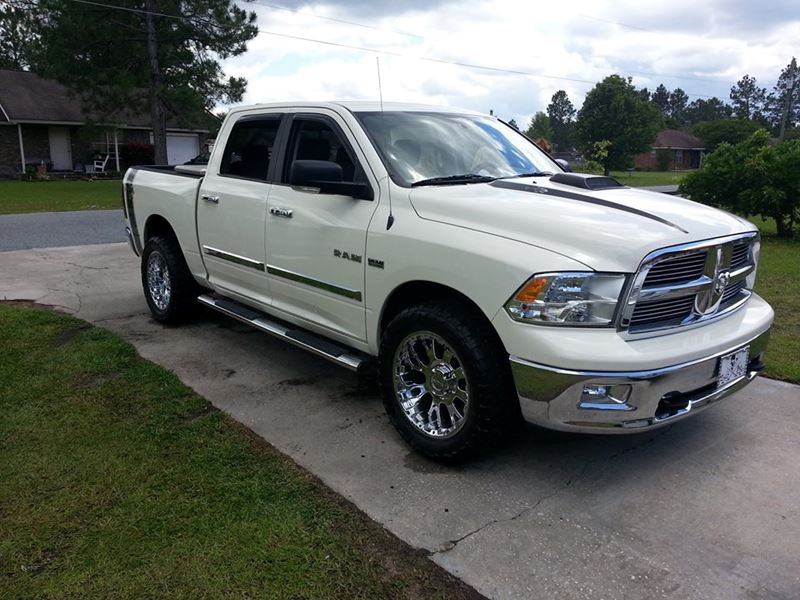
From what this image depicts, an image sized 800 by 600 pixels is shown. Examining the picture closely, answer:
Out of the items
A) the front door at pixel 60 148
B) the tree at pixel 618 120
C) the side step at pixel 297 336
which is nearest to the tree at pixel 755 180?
the side step at pixel 297 336

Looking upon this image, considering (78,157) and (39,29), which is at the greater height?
(39,29)

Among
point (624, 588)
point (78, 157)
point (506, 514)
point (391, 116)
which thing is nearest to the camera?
point (624, 588)

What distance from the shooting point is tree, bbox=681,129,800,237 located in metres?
11.8

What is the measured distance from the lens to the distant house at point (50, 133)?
31.7m

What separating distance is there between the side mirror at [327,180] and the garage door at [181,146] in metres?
35.1

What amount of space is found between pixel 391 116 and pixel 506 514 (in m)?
2.62

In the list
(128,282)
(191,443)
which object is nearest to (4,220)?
(128,282)

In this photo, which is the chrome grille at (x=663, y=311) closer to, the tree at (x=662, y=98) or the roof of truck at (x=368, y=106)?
the roof of truck at (x=368, y=106)

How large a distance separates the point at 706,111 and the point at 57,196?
4929 inches

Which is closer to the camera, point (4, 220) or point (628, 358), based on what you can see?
point (628, 358)

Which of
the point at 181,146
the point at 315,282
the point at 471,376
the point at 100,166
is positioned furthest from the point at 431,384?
the point at 181,146

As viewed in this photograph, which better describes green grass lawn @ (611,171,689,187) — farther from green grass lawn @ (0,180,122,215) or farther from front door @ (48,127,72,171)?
front door @ (48,127,72,171)

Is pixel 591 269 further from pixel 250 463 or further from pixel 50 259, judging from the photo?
pixel 50 259

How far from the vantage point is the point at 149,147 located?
115 ft
